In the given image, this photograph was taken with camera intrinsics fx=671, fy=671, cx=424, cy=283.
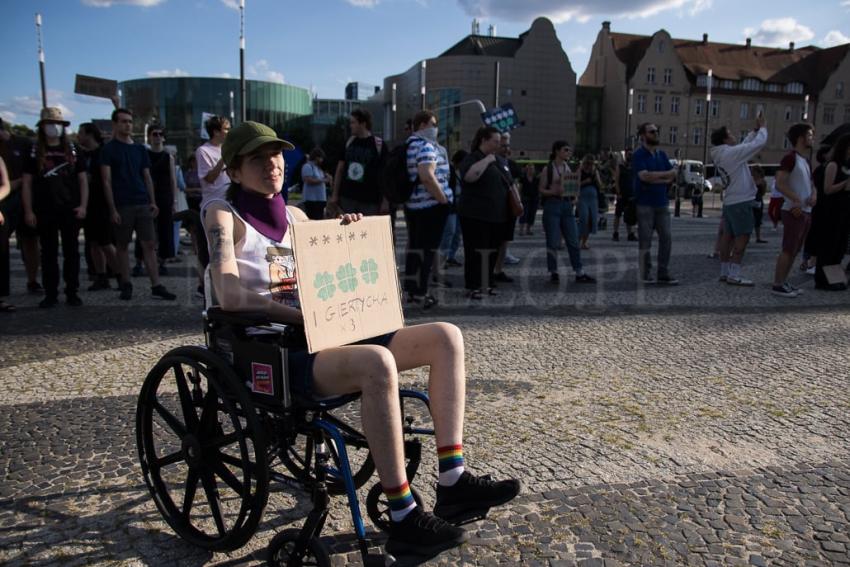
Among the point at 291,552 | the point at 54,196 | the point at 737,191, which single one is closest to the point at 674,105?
the point at 737,191

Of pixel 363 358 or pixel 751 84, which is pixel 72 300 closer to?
pixel 363 358

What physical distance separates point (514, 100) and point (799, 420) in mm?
72774

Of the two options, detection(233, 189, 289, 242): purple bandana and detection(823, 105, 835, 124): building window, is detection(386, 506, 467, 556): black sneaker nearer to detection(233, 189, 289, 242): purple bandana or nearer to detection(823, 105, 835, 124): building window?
detection(233, 189, 289, 242): purple bandana

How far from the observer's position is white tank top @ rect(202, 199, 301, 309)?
266 cm

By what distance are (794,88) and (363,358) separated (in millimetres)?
89834

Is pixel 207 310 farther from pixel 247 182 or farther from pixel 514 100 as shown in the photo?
pixel 514 100

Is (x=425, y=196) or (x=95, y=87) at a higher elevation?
(x=95, y=87)

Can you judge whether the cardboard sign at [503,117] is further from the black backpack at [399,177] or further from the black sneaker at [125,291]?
the black sneaker at [125,291]

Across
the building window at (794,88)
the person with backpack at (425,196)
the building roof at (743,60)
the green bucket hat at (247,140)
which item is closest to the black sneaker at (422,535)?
the green bucket hat at (247,140)

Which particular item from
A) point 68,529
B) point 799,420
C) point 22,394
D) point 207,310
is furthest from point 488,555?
point 22,394

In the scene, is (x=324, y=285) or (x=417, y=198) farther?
(x=417, y=198)

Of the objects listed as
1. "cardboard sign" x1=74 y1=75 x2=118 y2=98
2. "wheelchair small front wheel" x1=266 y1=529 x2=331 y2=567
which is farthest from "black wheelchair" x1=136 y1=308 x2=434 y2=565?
"cardboard sign" x1=74 y1=75 x2=118 y2=98

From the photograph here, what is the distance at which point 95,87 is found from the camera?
12.9m

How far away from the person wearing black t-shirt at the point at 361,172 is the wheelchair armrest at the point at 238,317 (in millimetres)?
4825
